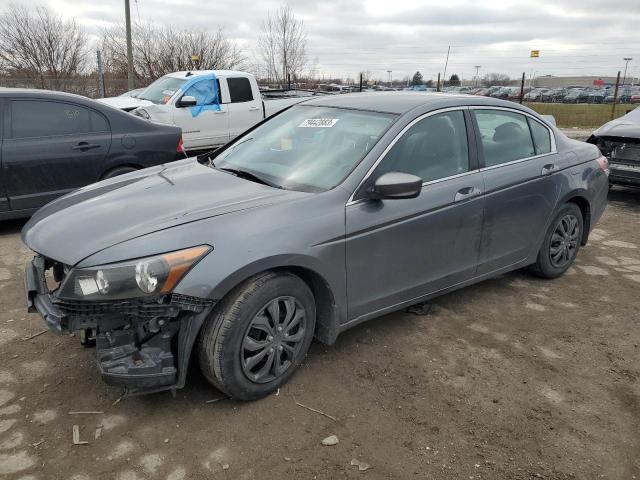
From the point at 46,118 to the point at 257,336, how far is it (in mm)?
4341

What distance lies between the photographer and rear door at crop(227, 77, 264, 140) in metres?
10.6

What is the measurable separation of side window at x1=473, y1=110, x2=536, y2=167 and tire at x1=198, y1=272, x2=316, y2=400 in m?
1.90

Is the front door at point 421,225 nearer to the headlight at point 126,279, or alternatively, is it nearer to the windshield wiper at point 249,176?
the windshield wiper at point 249,176

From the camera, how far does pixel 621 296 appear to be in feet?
14.7

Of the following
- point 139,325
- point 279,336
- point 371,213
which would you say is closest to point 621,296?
point 371,213

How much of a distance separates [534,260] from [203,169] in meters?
2.84

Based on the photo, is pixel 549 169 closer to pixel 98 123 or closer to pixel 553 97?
pixel 98 123

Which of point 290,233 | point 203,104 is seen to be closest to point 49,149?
point 290,233

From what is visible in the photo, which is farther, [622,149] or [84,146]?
[622,149]

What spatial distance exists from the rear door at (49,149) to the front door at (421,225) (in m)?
4.01

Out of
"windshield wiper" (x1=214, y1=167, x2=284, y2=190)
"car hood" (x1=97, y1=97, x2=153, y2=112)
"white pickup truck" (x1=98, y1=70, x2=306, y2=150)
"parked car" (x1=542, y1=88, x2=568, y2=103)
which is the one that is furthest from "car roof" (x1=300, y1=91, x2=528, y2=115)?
"parked car" (x1=542, y1=88, x2=568, y2=103)

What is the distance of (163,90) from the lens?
10453 mm

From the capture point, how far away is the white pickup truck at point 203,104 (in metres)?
9.89

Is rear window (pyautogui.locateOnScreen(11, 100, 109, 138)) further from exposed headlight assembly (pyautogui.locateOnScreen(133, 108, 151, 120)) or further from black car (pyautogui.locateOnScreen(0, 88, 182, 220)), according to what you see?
exposed headlight assembly (pyautogui.locateOnScreen(133, 108, 151, 120))
